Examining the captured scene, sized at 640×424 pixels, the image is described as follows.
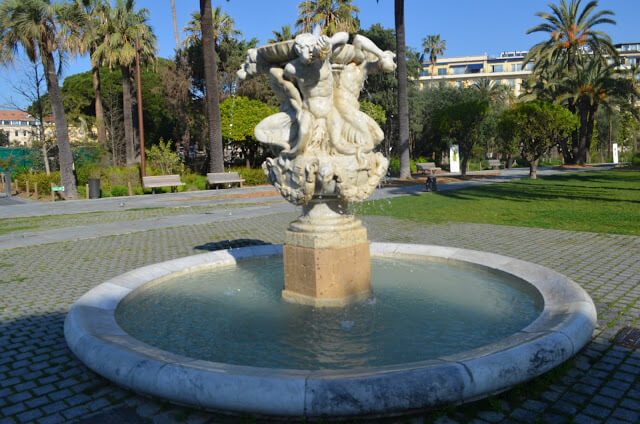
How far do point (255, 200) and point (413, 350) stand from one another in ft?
50.3

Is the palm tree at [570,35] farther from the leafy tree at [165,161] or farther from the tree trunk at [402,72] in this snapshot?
the leafy tree at [165,161]

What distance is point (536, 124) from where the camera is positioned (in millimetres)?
22516

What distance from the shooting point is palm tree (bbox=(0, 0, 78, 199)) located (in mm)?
19719

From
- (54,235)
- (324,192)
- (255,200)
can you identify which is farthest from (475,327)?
(255,200)

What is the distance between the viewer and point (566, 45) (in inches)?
1347

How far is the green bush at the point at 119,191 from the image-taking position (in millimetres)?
22250

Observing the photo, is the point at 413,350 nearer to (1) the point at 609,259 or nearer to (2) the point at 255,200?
(1) the point at 609,259

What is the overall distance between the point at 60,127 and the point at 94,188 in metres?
3.08

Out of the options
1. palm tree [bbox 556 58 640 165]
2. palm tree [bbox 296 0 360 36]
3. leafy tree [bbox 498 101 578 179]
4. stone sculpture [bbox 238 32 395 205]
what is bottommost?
stone sculpture [bbox 238 32 395 205]

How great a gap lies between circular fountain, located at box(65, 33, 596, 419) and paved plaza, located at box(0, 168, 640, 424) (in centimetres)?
16

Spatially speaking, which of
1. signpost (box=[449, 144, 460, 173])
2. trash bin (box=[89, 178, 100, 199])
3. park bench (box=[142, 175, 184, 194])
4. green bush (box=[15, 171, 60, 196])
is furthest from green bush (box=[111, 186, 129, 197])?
signpost (box=[449, 144, 460, 173])

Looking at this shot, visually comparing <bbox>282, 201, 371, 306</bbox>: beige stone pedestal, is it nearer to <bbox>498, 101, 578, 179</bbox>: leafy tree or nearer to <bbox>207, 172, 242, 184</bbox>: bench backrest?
<bbox>207, 172, 242, 184</bbox>: bench backrest

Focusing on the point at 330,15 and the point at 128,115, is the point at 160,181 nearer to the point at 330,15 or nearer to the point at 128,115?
the point at 128,115

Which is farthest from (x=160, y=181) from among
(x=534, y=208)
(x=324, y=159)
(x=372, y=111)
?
(x=324, y=159)
